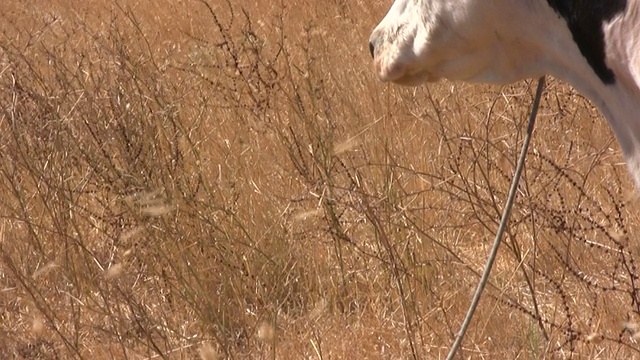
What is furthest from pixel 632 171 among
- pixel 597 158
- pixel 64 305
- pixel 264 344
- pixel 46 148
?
pixel 46 148

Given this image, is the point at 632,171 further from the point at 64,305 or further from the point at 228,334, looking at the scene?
the point at 64,305

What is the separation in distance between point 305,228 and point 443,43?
1741 millimetres

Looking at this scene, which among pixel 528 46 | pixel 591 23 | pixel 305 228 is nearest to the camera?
pixel 591 23

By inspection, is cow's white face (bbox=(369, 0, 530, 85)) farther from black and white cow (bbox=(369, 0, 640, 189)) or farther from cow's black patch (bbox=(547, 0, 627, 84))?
cow's black patch (bbox=(547, 0, 627, 84))

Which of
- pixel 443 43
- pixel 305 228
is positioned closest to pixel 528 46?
pixel 443 43

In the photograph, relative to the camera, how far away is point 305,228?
4043 mm

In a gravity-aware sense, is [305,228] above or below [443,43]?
below

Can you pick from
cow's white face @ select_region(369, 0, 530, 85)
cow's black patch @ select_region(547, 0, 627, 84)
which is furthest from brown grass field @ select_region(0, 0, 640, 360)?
cow's black patch @ select_region(547, 0, 627, 84)

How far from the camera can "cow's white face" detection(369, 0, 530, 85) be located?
2289 mm

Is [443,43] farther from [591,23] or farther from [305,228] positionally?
[305,228]

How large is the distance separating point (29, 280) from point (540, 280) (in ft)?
5.14

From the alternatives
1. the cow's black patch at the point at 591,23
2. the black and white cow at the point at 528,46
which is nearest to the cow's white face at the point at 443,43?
the black and white cow at the point at 528,46

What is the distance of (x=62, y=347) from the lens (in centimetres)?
349

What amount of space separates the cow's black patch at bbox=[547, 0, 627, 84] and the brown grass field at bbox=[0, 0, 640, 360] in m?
0.92
